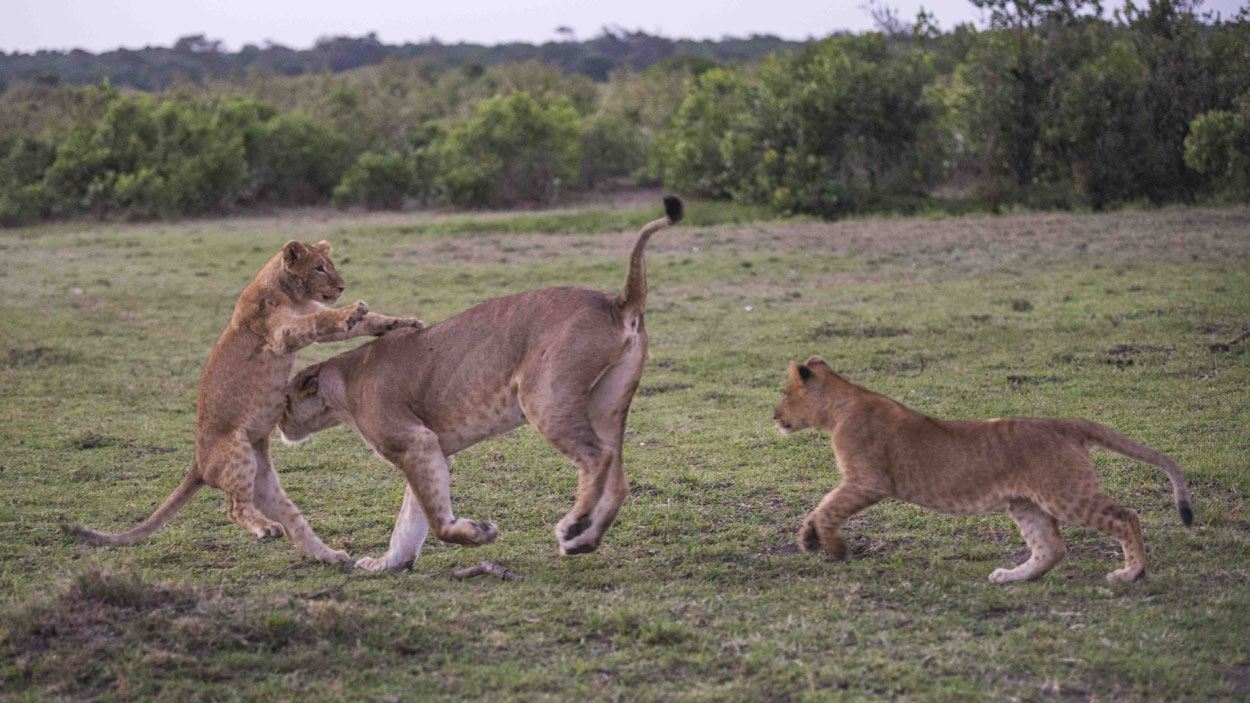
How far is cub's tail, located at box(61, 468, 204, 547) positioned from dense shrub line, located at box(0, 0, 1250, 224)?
48.7 ft

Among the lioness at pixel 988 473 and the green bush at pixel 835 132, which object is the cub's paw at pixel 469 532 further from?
the green bush at pixel 835 132

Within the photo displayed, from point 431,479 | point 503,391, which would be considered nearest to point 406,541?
point 431,479

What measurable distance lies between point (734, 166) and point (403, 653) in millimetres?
19860

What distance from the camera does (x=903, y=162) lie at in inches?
900

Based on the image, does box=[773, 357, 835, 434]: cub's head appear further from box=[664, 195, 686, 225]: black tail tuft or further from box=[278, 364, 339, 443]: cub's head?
box=[278, 364, 339, 443]: cub's head

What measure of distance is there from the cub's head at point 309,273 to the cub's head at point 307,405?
456 mm

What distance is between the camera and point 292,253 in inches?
257

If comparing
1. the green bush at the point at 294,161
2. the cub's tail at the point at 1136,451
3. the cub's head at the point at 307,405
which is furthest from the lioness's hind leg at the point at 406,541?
the green bush at the point at 294,161

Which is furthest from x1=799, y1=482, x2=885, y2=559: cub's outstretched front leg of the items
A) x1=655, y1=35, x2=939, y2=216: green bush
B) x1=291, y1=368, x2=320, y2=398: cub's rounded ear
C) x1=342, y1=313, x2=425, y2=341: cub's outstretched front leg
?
x1=655, y1=35, x2=939, y2=216: green bush

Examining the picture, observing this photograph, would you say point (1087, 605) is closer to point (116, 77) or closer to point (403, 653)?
point (403, 653)

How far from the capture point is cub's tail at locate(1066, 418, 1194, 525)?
17.6ft

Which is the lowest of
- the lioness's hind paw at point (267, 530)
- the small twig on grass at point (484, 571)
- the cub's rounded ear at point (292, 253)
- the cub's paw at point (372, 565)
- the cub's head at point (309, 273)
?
the cub's paw at point (372, 565)

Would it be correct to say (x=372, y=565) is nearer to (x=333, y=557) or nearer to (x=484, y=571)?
(x=333, y=557)

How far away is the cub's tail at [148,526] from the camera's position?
6.12m
